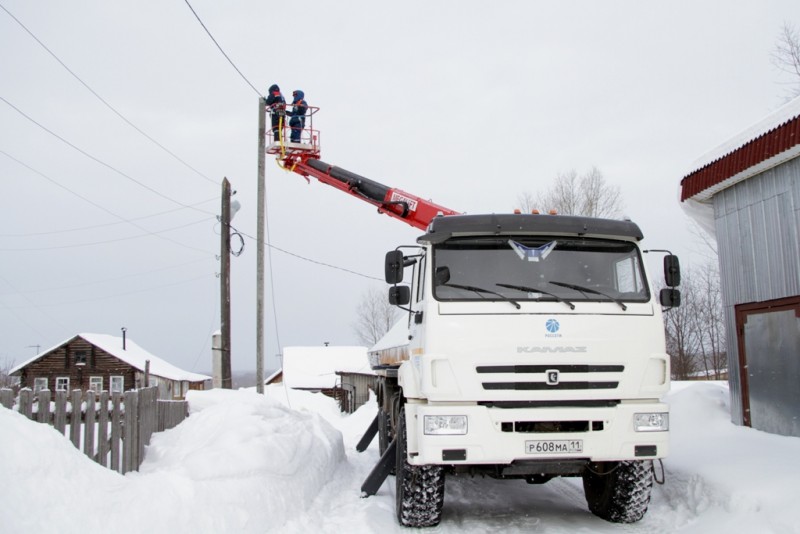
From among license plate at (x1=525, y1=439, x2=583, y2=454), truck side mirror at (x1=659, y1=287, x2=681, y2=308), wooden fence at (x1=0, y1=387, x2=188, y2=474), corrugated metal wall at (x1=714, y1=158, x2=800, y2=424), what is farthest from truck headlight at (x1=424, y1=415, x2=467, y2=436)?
corrugated metal wall at (x1=714, y1=158, x2=800, y2=424)

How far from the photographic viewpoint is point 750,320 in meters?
10.3

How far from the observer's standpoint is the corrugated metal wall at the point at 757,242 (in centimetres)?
930

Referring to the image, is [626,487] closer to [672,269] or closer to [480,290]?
[672,269]

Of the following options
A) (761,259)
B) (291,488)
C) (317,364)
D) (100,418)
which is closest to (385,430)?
(291,488)

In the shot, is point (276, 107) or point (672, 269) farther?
point (276, 107)

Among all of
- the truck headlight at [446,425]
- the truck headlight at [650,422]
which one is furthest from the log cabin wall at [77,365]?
the truck headlight at [650,422]

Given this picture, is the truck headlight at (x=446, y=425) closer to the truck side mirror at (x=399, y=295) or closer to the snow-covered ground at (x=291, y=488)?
the snow-covered ground at (x=291, y=488)

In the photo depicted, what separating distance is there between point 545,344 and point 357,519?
2.87m

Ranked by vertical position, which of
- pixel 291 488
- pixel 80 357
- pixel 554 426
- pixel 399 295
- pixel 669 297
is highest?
pixel 399 295

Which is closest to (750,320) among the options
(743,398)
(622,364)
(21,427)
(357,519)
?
(743,398)

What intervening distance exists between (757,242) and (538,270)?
16.6 feet

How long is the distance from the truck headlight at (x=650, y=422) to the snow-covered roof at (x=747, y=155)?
4484 millimetres

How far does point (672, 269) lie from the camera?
7.13 metres

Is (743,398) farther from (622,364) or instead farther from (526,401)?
(526,401)
